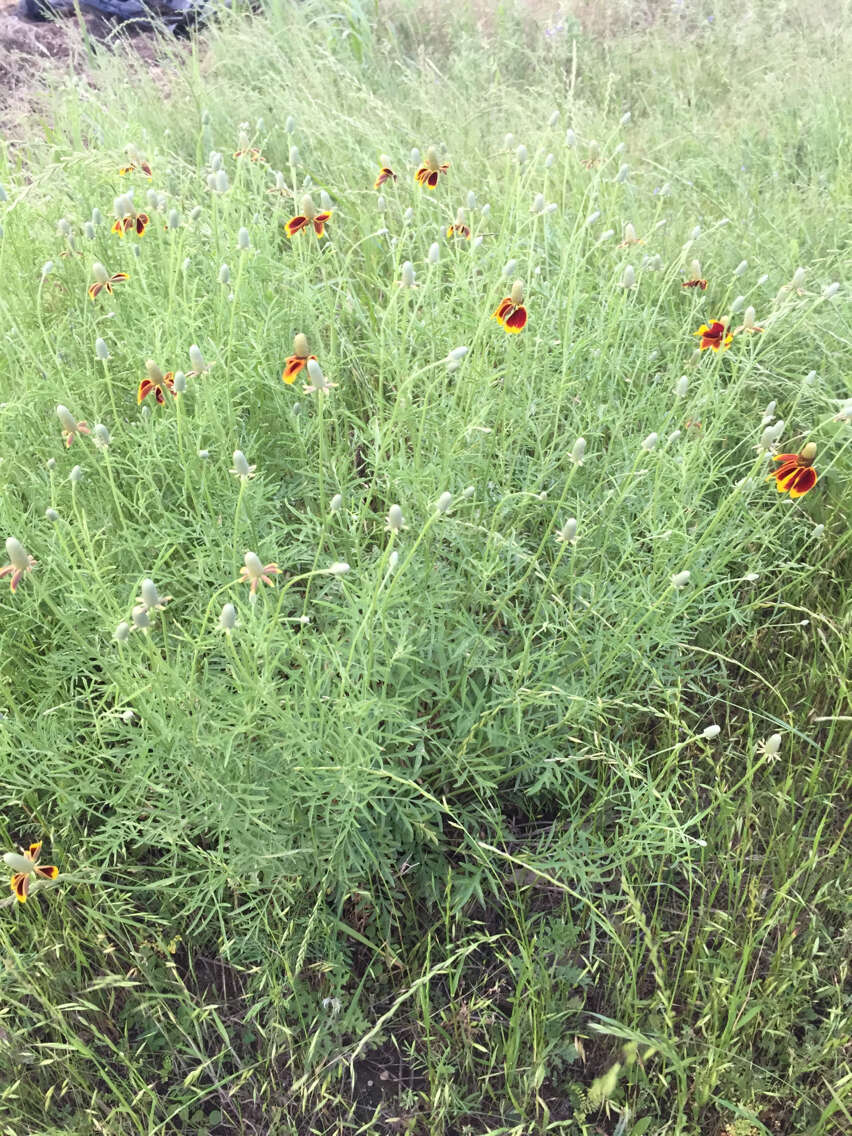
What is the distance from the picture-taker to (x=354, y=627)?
170cm

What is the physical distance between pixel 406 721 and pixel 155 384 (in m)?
0.93

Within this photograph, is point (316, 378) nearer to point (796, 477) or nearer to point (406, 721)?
point (406, 721)

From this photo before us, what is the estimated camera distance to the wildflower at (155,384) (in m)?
1.68

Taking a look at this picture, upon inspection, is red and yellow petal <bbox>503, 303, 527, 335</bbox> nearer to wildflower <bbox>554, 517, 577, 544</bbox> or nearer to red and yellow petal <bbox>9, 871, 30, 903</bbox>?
wildflower <bbox>554, 517, 577, 544</bbox>

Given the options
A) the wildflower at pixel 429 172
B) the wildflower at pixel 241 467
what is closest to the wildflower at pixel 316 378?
the wildflower at pixel 241 467

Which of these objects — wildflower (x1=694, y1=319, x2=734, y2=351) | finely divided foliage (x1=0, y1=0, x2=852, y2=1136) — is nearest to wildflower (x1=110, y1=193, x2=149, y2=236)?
finely divided foliage (x1=0, y1=0, x2=852, y2=1136)

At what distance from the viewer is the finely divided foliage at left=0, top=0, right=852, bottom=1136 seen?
1507mm

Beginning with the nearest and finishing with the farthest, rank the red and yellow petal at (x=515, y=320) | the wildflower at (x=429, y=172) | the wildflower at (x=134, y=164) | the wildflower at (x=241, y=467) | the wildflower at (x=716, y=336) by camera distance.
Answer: the wildflower at (x=241, y=467), the red and yellow petal at (x=515, y=320), the wildflower at (x=716, y=336), the wildflower at (x=429, y=172), the wildflower at (x=134, y=164)

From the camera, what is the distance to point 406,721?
5.09ft

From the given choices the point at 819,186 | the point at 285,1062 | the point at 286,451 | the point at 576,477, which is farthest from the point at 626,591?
the point at 819,186

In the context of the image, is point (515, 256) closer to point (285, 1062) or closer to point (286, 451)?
point (286, 451)

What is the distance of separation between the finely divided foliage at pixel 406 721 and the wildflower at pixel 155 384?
0.03 meters

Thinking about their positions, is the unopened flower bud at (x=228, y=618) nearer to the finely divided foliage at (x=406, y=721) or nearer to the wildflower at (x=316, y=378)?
the finely divided foliage at (x=406, y=721)

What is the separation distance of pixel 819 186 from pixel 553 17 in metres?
3.67
